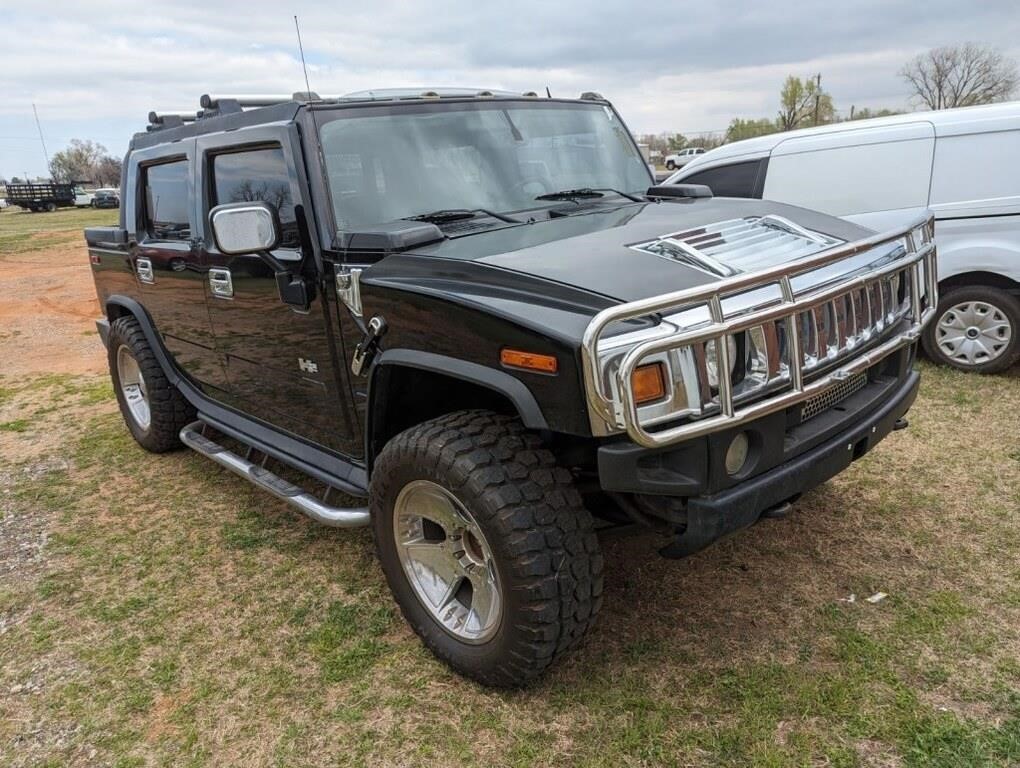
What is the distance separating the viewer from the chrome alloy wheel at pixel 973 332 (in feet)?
19.0

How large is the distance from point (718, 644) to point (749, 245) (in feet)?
4.91

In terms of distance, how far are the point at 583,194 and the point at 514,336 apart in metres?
1.60

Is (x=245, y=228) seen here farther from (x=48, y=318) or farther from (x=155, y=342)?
(x=48, y=318)

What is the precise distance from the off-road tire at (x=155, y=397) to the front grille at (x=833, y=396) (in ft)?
12.3

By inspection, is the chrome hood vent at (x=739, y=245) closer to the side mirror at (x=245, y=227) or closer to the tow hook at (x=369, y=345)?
the tow hook at (x=369, y=345)

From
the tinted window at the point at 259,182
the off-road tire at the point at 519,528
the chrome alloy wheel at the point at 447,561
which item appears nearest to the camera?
the off-road tire at the point at 519,528

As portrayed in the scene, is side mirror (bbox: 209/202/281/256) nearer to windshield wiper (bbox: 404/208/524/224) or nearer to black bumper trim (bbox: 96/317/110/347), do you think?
windshield wiper (bbox: 404/208/524/224)

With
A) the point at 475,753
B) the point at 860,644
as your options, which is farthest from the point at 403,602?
the point at 860,644

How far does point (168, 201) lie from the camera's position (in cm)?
447

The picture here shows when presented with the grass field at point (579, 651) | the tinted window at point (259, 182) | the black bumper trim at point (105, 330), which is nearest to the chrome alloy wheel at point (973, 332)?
the grass field at point (579, 651)

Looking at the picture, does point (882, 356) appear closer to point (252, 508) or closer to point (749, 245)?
point (749, 245)

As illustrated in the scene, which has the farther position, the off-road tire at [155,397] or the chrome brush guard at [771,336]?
the off-road tire at [155,397]

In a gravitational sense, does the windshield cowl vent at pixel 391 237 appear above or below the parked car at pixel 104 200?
below

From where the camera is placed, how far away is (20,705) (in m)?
2.91
